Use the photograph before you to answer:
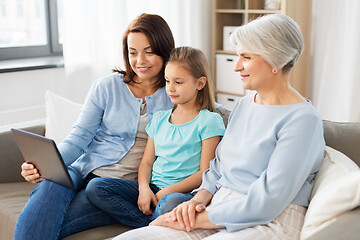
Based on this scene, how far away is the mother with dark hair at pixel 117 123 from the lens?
1.70m

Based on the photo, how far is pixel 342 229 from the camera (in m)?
1.10

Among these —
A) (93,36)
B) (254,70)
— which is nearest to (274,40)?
(254,70)

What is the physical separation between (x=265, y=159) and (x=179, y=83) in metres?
0.47

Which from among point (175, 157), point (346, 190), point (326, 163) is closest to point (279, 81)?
point (326, 163)

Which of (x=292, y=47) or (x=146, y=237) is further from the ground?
(x=292, y=47)

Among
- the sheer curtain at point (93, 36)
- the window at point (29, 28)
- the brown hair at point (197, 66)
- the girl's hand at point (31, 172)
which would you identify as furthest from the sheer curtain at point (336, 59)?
the girl's hand at point (31, 172)

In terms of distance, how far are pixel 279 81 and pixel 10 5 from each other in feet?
8.48

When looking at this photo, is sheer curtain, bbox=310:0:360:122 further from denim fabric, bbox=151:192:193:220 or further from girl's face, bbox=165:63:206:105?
denim fabric, bbox=151:192:193:220

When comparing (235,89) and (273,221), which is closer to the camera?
(273,221)

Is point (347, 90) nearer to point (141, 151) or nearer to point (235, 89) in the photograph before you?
point (235, 89)

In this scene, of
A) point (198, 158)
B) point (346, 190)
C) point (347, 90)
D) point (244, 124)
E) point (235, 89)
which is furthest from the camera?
point (235, 89)

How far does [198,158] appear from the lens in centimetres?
167

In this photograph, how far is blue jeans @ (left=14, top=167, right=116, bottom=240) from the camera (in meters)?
1.54

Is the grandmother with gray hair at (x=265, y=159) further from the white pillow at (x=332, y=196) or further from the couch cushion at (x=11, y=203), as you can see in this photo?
the couch cushion at (x=11, y=203)
